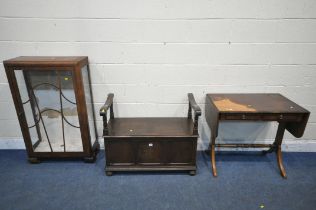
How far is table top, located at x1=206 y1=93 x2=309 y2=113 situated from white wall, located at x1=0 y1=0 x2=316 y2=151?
0.11 metres

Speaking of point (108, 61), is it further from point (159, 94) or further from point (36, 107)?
point (36, 107)

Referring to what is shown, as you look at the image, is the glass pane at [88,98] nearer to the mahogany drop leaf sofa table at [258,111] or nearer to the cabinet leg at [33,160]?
the cabinet leg at [33,160]

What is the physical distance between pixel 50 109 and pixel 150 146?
1.14m

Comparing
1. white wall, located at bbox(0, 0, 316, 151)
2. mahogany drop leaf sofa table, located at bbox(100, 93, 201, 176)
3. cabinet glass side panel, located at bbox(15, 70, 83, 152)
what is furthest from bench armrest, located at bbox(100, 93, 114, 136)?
cabinet glass side panel, located at bbox(15, 70, 83, 152)

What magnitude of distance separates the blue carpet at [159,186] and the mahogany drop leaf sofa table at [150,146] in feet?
0.39

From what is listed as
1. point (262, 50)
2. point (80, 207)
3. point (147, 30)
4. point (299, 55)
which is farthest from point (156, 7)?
point (80, 207)

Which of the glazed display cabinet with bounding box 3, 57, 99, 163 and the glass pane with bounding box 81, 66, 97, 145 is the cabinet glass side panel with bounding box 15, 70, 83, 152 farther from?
the glass pane with bounding box 81, 66, 97, 145

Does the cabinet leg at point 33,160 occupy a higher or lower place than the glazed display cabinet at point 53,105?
lower

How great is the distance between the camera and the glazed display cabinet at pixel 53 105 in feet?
6.24

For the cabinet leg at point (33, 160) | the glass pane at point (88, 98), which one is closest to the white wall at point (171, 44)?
the glass pane at point (88, 98)

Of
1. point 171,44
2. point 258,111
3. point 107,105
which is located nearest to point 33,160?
point 107,105

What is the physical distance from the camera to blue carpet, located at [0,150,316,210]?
1.82 m

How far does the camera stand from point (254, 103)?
201 centimetres

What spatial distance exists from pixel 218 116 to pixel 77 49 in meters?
1.53
